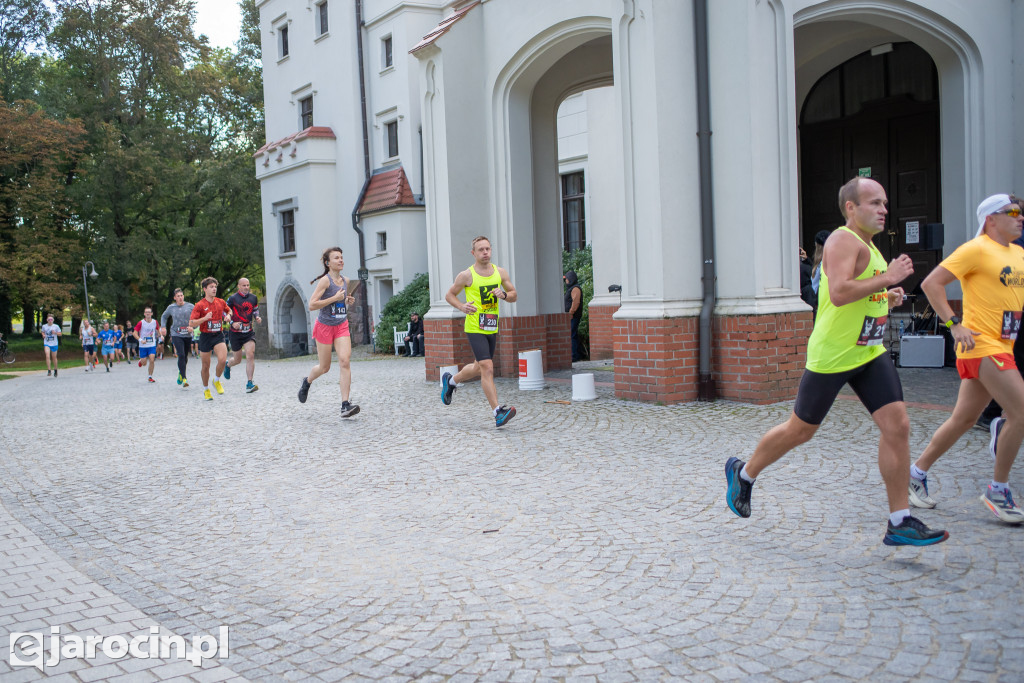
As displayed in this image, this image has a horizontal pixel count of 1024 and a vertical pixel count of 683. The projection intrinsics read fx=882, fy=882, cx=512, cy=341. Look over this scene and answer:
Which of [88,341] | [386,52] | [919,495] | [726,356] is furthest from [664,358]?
[88,341]

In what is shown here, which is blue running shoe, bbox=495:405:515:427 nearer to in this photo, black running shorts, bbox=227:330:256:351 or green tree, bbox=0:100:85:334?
black running shorts, bbox=227:330:256:351

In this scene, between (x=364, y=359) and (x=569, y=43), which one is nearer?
(x=569, y=43)

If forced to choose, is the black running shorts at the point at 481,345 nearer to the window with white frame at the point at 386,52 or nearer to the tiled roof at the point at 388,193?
the tiled roof at the point at 388,193

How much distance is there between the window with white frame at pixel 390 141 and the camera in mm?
28781

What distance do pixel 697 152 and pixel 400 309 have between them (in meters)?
17.6

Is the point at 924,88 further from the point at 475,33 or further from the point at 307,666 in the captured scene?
the point at 307,666

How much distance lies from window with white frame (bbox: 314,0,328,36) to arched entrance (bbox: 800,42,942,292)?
21.0 meters

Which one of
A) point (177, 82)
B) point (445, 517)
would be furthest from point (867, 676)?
point (177, 82)

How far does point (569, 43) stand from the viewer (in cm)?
1208

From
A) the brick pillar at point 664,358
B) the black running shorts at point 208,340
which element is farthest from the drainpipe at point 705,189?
the black running shorts at point 208,340

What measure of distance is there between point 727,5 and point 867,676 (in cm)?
829

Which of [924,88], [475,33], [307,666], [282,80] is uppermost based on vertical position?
[282,80]

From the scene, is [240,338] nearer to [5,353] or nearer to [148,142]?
[5,353]

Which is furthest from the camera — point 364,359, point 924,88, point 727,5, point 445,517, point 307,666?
point 364,359
